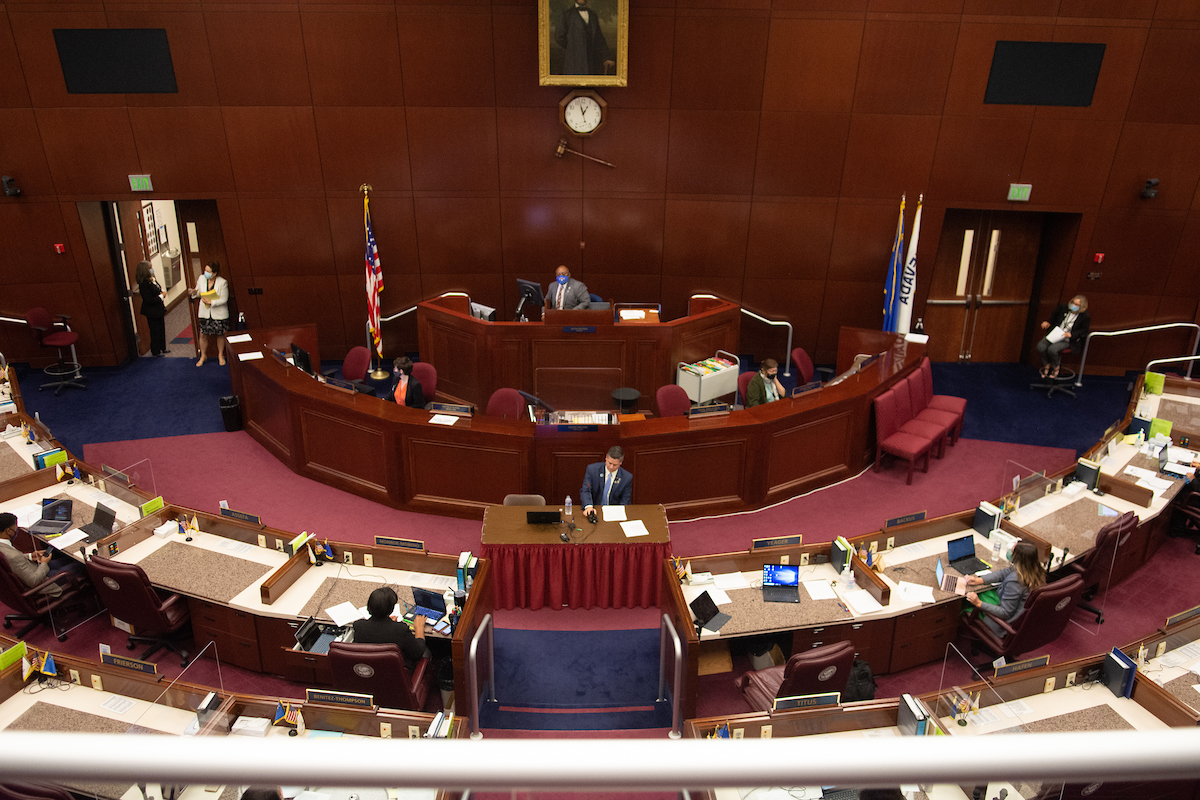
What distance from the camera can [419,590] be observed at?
579 centimetres

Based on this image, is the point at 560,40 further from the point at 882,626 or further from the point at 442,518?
the point at 882,626

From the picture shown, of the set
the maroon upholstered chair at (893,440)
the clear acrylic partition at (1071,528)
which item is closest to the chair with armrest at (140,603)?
the clear acrylic partition at (1071,528)

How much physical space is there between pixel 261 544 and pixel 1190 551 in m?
8.56

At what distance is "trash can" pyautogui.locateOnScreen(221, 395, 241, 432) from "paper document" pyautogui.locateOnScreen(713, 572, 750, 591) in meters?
6.79

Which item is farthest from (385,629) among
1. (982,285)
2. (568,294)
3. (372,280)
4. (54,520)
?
(982,285)

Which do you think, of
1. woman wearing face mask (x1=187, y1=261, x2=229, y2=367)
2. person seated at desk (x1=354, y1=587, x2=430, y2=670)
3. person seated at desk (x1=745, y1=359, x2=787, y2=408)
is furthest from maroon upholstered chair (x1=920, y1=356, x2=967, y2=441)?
woman wearing face mask (x1=187, y1=261, x2=229, y2=367)

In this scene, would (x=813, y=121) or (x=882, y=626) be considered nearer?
(x=882, y=626)

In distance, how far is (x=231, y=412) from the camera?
1020 cm

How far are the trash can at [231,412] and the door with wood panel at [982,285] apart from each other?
388 inches

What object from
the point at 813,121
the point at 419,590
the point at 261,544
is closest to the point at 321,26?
the point at 813,121

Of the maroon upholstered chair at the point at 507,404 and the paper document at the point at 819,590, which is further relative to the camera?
the maroon upholstered chair at the point at 507,404

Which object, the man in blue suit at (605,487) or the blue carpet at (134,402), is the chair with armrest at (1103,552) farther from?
the blue carpet at (134,402)

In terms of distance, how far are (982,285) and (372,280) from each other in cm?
901

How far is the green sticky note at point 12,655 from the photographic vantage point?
198 inches
